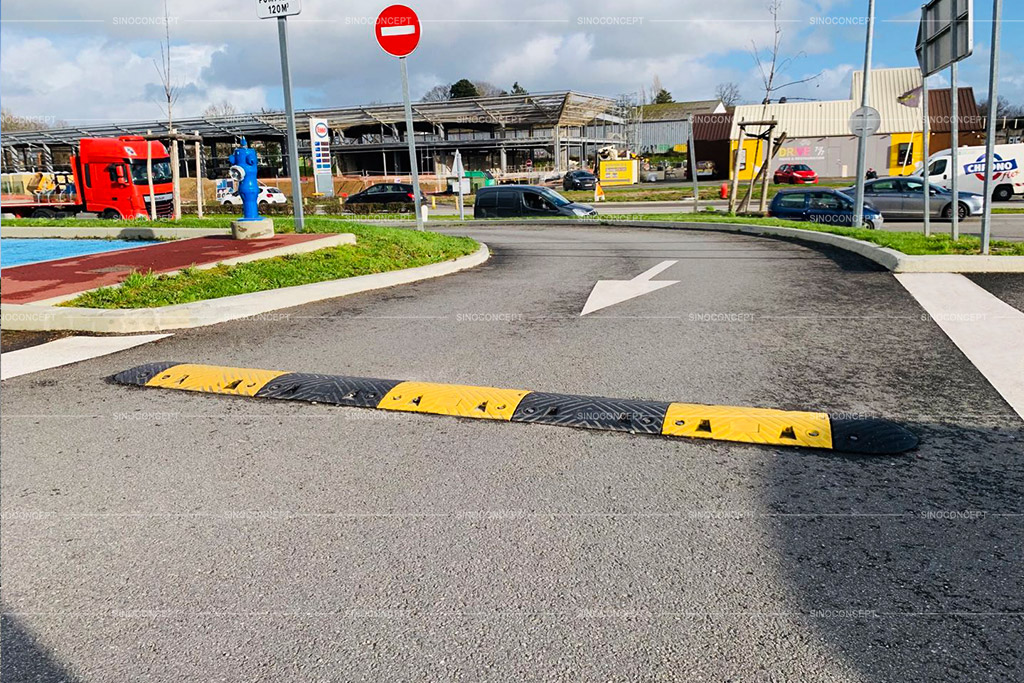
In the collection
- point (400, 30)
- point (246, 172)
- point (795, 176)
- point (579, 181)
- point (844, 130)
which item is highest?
point (844, 130)

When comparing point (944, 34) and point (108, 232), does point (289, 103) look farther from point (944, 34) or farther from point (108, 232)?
point (944, 34)

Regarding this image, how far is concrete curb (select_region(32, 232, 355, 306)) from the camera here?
→ 8056 mm

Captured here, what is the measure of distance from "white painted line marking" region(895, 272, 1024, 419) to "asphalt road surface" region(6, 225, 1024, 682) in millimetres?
173

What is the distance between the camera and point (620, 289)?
30.8 ft

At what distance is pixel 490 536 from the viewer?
3326mm

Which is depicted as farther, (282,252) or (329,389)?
(282,252)

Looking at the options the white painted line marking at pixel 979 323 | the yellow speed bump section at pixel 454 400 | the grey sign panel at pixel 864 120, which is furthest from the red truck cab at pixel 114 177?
the white painted line marking at pixel 979 323

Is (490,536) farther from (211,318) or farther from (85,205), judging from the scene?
(85,205)

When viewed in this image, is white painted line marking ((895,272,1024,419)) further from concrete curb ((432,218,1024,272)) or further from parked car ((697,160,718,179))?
parked car ((697,160,718,179))

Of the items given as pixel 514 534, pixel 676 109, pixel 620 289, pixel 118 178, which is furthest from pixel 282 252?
A: pixel 676 109

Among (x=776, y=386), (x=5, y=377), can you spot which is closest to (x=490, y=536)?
(x=776, y=386)

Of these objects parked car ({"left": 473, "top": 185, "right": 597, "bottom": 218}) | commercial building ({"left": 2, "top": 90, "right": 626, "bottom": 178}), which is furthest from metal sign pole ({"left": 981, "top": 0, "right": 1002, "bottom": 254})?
commercial building ({"left": 2, "top": 90, "right": 626, "bottom": 178})

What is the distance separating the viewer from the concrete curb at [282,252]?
806 cm

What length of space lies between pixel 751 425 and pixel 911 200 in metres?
23.1
